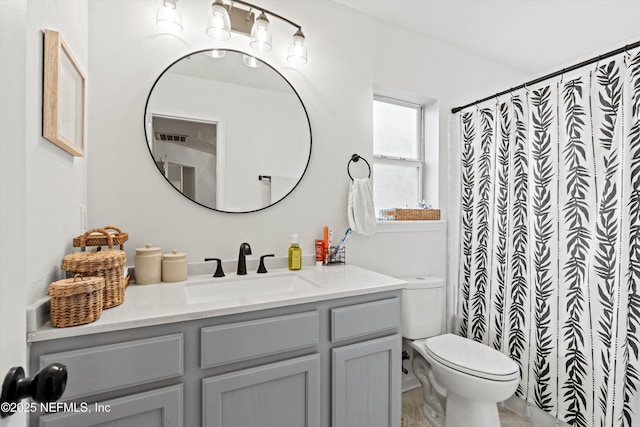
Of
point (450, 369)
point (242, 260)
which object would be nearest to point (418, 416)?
point (450, 369)

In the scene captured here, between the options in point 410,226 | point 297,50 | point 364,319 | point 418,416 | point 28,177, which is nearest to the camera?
point 28,177

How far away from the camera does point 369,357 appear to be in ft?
4.48

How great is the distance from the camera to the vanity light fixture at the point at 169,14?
143 cm

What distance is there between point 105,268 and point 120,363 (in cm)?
31

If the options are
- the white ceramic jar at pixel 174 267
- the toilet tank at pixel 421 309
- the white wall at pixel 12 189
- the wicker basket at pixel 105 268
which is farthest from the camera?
the toilet tank at pixel 421 309

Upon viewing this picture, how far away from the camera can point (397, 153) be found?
2.35 metres

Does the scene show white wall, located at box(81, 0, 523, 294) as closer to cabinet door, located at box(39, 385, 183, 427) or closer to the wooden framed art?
the wooden framed art

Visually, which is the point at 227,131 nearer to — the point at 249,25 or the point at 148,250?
the point at 249,25

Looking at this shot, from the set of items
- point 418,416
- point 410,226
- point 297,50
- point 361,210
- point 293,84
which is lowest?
point 418,416

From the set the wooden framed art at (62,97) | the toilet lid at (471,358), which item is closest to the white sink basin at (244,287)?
the wooden framed art at (62,97)

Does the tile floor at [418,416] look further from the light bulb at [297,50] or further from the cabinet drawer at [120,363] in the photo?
the light bulb at [297,50]

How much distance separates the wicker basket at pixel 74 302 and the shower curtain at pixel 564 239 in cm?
211

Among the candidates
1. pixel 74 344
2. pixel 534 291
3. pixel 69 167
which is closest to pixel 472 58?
pixel 534 291

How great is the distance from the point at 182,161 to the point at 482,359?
1860mm
